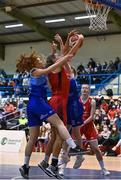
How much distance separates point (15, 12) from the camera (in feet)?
Answer: 87.7

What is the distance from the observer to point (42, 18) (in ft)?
91.0

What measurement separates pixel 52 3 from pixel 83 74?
4313mm

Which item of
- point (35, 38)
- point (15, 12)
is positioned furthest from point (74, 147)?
point (35, 38)

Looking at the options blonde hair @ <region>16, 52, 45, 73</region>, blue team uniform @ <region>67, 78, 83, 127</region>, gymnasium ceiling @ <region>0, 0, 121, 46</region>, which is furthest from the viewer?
gymnasium ceiling @ <region>0, 0, 121, 46</region>

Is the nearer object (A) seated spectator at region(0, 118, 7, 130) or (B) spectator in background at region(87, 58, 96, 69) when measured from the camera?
(A) seated spectator at region(0, 118, 7, 130)

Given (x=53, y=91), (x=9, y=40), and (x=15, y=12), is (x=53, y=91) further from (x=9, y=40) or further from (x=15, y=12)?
(x=9, y=40)

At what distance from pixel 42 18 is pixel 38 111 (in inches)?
824

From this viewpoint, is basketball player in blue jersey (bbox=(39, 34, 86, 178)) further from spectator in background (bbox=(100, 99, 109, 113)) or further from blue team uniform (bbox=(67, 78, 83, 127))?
spectator in background (bbox=(100, 99, 109, 113))

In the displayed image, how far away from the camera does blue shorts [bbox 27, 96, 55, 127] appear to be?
7.27 metres

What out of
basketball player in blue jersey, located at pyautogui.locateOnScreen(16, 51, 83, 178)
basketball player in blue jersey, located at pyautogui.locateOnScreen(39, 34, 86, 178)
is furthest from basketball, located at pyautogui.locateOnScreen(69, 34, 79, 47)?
basketball player in blue jersey, located at pyautogui.locateOnScreen(16, 51, 83, 178)

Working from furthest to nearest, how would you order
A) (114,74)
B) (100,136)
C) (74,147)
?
(114,74)
(100,136)
(74,147)

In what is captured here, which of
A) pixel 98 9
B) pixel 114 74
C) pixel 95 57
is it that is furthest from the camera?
pixel 95 57

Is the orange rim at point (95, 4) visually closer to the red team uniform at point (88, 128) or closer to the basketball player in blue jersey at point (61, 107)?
the red team uniform at point (88, 128)

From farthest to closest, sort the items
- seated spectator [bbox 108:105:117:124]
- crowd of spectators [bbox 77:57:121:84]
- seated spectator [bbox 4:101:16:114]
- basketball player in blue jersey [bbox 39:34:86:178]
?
crowd of spectators [bbox 77:57:121:84]
seated spectator [bbox 4:101:16:114]
seated spectator [bbox 108:105:117:124]
basketball player in blue jersey [bbox 39:34:86:178]
